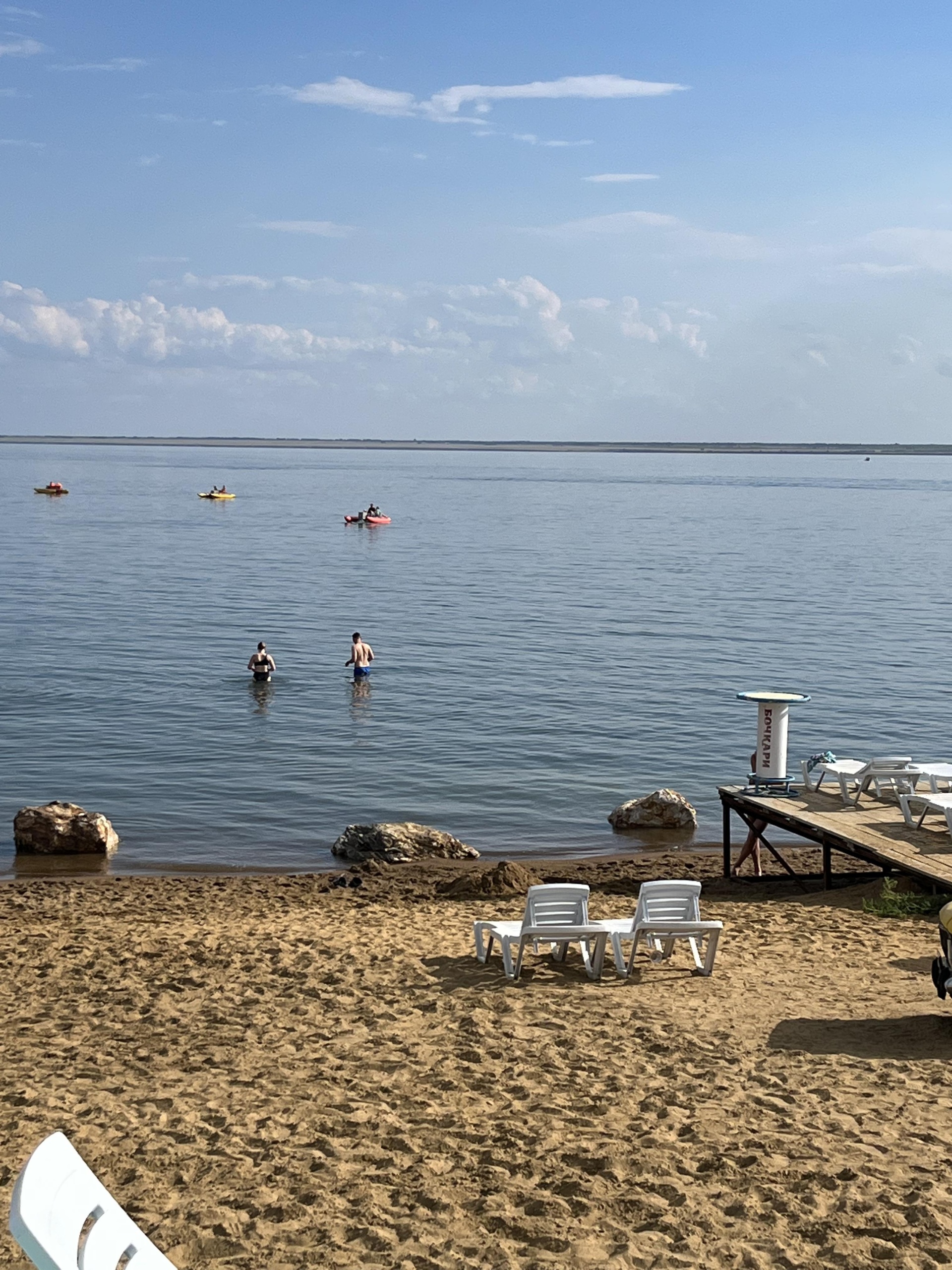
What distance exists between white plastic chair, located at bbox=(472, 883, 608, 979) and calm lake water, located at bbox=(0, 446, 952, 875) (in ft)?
25.6

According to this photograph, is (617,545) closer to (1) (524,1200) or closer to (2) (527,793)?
(2) (527,793)

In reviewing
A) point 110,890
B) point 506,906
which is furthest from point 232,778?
point 506,906

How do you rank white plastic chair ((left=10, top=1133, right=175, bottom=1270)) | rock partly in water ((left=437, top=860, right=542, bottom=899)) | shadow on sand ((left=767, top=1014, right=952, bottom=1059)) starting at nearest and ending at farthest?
1. white plastic chair ((left=10, top=1133, right=175, bottom=1270))
2. shadow on sand ((left=767, top=1014, right=952, bottom=1059))
3. rock partly in water ((left=437, top=860, right=542, bottom=899))

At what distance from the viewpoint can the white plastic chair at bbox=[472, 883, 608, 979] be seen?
10.9 m

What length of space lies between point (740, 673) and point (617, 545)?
4406 centimetres

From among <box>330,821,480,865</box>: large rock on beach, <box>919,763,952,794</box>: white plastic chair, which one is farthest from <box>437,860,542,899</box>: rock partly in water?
<box>919,763,952,794</box>: white plastic chair

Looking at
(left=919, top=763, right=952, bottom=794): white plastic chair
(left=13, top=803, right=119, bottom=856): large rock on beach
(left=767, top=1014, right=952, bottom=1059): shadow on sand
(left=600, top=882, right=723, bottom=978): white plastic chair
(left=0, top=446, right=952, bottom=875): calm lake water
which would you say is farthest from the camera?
(left=0, top=446, right=952, bottom=875): calm lake water

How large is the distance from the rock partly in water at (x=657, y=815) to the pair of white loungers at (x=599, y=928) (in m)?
9.18

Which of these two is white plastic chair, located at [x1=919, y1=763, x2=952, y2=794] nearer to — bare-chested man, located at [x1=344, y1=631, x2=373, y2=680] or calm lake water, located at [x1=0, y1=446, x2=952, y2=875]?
calm lake water, located at [x1=0, y1=446, x2=952, y2=875]

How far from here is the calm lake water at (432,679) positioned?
22.2 m

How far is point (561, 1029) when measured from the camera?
9469 mm

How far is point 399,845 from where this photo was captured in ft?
60.0

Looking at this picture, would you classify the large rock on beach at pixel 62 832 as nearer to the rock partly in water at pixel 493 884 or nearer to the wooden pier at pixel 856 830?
the rock partly in water at pixel 493 884

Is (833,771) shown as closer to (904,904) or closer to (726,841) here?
(726,841)
